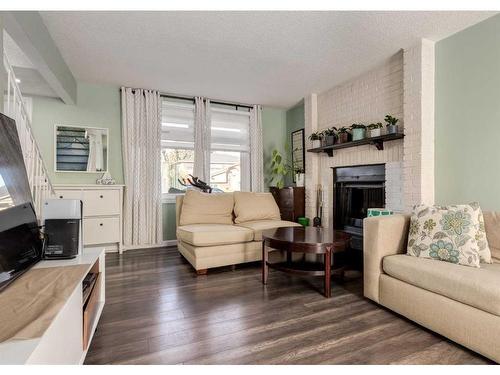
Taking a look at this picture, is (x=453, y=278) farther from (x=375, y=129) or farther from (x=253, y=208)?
(x=253, y=208)

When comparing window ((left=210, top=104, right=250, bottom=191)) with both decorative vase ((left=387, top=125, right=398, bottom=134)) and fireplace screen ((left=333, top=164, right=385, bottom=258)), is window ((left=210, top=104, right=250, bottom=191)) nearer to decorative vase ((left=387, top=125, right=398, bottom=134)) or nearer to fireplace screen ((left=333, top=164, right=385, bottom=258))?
fireplace screen ((left=333, top=164, right=385, bottom=258))

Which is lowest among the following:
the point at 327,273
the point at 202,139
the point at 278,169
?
the point at 327,273

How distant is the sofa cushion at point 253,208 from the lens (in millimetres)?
3443

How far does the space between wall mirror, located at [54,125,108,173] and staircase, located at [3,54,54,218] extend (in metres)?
1.37

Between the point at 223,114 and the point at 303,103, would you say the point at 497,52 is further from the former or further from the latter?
the point at 223,114

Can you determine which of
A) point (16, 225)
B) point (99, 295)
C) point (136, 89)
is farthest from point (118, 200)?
point (16, 225)

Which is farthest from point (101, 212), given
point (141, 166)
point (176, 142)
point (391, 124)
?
point (391, 124)

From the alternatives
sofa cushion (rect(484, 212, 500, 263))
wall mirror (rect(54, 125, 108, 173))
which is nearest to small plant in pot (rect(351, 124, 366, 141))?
sofa cushion (rect(484, 212, 500, 263))

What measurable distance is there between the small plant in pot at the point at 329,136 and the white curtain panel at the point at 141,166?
2.38m

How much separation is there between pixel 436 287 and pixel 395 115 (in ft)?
6.59

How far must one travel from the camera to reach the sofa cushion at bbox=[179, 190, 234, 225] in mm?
3279

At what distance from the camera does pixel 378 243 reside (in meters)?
2.02

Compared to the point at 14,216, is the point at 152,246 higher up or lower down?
lower down

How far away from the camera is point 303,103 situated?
4539 millimetres
